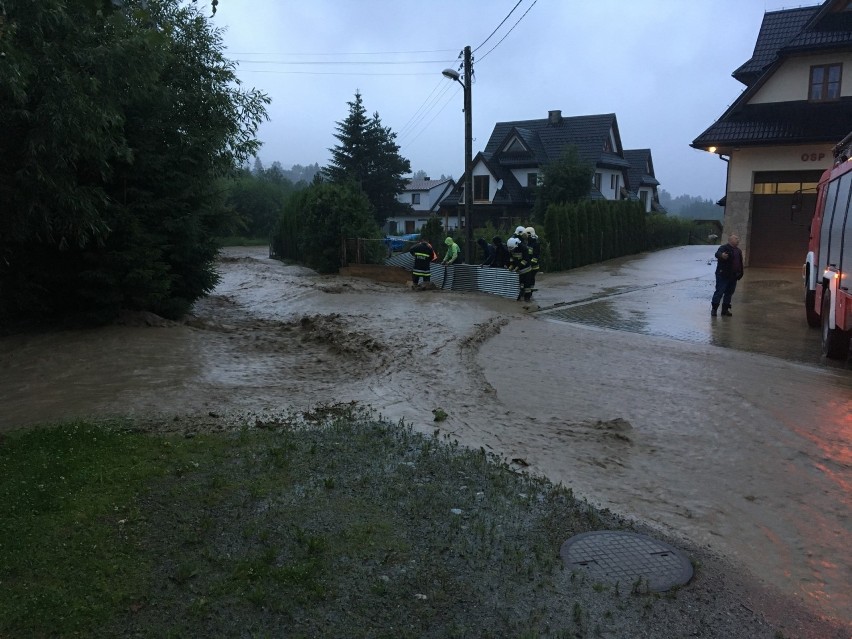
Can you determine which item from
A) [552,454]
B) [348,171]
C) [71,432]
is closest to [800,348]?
[552,454]

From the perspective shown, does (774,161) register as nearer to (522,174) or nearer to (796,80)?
(796,80)


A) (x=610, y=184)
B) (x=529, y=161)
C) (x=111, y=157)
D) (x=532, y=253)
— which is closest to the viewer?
(x=111, y=157)

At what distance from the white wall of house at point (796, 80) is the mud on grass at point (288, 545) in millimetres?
20983

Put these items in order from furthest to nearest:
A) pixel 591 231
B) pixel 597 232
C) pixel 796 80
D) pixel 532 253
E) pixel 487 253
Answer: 1. pixel 597 232
2. pixel 591 231
3. pixel 796 80
4. pixel 487 253
5. pixel 532 253

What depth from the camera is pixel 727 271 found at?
13.6 m

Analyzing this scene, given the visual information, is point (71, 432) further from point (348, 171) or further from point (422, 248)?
point (348, 171)

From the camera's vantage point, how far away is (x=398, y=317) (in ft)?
46.6

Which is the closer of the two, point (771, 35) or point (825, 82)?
point (825, 82)

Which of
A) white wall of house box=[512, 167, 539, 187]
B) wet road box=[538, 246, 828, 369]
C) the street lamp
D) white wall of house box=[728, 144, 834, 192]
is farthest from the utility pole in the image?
white wall of house box=[512, 167, 539, 187]

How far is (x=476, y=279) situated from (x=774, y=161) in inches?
437

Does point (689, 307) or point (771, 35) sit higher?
point (771, 35)

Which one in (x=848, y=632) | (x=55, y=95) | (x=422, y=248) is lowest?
(x=848, y=632)

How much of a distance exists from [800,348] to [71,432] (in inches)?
405

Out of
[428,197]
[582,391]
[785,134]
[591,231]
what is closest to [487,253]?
[591,231]
